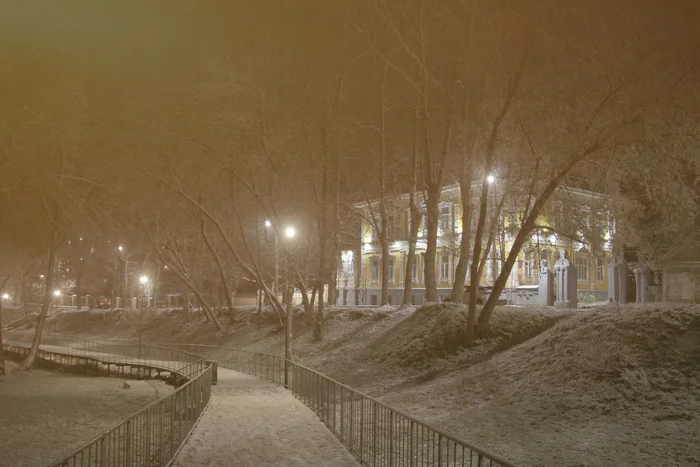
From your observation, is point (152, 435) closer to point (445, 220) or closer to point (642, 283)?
point (642, 283)

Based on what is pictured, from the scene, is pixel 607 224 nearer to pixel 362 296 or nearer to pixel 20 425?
pixel 20 425

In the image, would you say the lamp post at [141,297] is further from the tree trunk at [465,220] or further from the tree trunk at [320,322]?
the tree trunk at [465,220]

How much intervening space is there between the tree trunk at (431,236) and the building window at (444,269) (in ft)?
73.4

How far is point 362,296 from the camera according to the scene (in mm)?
56969

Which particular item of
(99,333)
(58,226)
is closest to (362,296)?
(99,333)

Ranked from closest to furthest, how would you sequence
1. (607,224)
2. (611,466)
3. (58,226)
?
(611,466), (607,224), (58,226)

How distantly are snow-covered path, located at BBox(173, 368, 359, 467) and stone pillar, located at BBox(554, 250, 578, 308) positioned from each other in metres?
13.6

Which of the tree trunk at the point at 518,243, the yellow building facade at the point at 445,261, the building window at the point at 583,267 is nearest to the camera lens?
the tree trunk at the point at 518,243

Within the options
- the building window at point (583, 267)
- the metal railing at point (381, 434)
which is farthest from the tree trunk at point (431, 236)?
the building window at point (583, 267)

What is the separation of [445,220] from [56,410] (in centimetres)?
2972

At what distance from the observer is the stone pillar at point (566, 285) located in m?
27.7

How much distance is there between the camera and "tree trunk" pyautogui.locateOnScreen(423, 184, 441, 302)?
26.0m

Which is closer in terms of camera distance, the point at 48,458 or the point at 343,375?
the point at 48,458

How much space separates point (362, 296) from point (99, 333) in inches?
922
